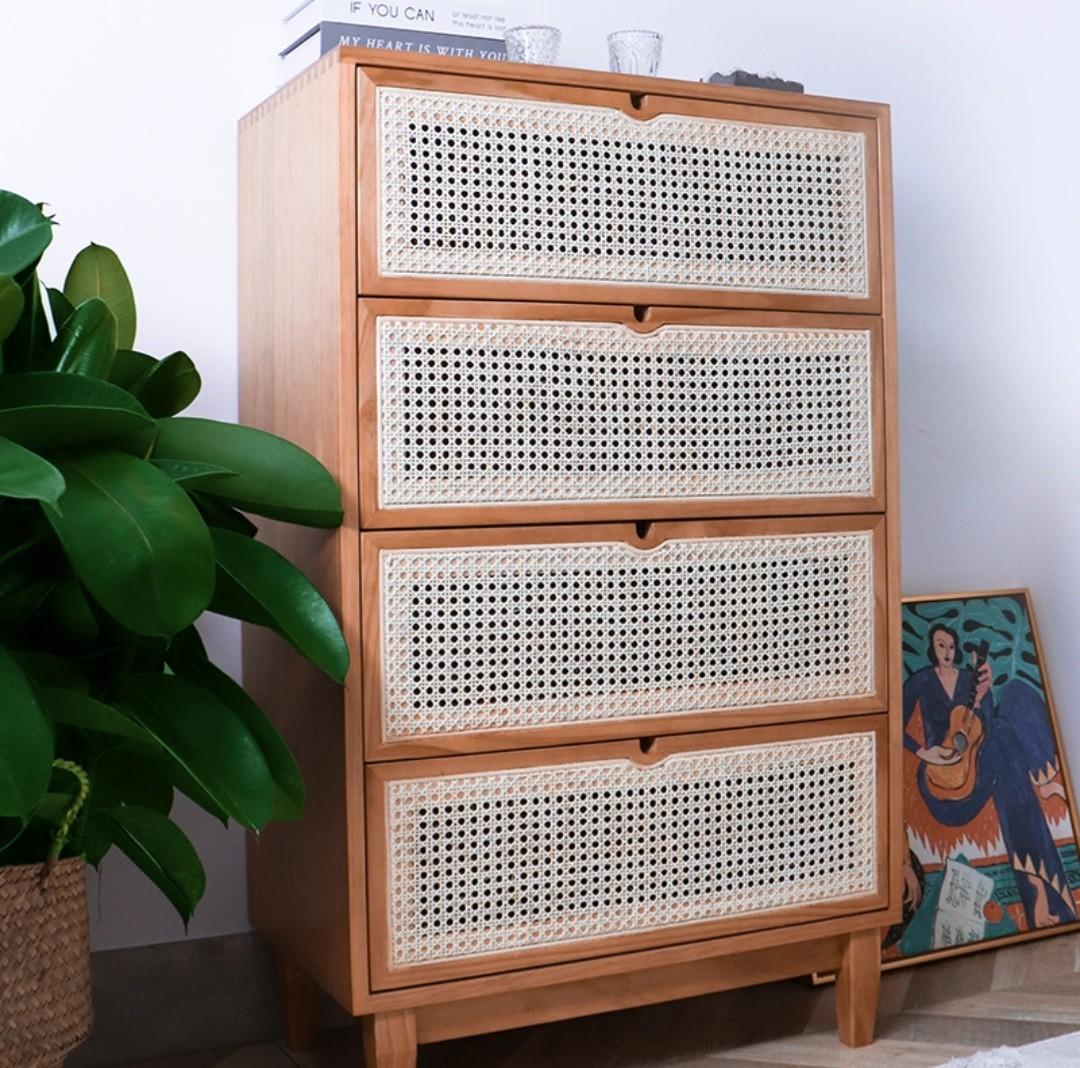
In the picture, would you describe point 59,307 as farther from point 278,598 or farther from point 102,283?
point 278,598

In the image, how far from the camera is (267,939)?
182cm

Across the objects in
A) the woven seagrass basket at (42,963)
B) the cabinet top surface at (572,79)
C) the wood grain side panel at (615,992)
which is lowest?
the wood grain side panel at (615,992)

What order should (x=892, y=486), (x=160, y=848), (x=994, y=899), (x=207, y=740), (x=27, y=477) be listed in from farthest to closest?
(x=994, y=899) < (x=892, y=486) < (x=160, y=848) < (x=207, y=740) < (x=27, y=477)

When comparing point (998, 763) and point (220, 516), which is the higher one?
point (220, 516)

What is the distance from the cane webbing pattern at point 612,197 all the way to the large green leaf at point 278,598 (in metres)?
0.34

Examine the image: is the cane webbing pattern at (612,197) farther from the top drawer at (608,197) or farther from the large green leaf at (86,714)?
the large green leaf at (86,714)

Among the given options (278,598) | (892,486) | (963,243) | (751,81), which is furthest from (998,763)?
(278,598)

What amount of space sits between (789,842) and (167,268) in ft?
3.43

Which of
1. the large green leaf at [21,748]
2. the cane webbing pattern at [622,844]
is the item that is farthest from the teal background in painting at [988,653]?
the large green leaf at [21,748]

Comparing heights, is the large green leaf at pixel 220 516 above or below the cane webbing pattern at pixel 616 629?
above

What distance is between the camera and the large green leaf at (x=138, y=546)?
1116mm

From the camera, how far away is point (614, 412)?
1.56 metres

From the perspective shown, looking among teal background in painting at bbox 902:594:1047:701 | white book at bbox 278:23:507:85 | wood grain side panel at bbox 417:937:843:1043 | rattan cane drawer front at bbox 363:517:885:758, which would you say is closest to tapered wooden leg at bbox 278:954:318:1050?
wood grain side panel at bbox 417:937:843:1043

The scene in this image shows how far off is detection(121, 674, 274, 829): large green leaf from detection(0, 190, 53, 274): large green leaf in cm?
38
